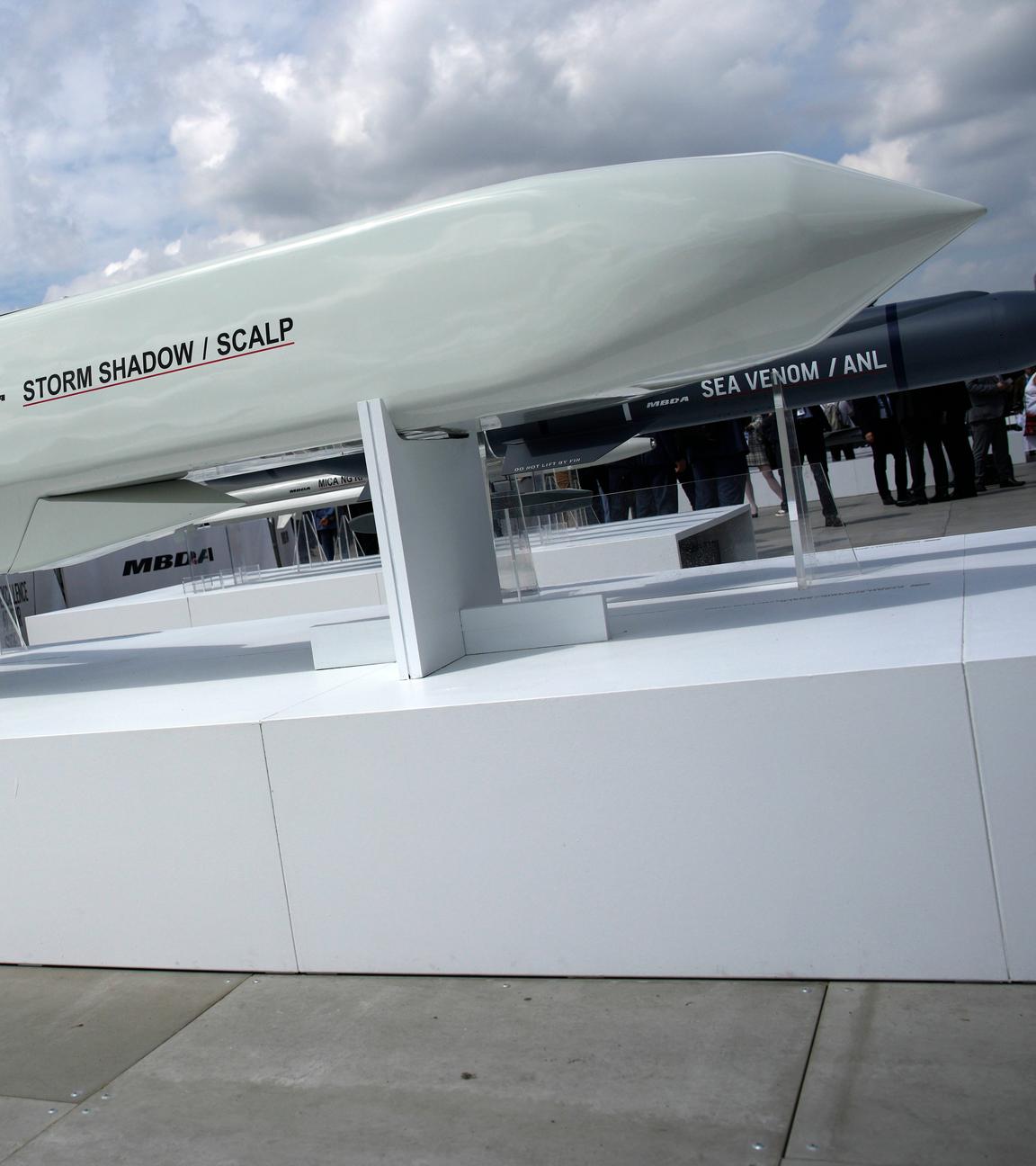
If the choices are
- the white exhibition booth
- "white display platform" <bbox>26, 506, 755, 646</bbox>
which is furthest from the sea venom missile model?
"white display platform" <bbox>26, 506, 755, 646</bbox>

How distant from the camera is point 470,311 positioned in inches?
103

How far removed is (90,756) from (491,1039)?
1.11 metres

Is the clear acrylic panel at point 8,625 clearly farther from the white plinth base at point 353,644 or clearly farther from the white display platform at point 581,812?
the white plinth base at point 353,644

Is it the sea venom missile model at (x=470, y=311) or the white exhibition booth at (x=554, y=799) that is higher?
the sea venom missile model at (x=470, y=311)

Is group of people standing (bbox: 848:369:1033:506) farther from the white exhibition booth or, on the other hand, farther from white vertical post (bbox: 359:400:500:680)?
white vertical post (bbox: 359:400:500:680)

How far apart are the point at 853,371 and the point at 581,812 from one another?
5.20m

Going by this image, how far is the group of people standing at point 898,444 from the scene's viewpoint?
869 cm

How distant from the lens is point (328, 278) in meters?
2.69

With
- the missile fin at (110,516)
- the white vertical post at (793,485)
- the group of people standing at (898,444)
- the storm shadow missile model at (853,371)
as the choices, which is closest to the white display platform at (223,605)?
the storm shadow missile model at (853,371)

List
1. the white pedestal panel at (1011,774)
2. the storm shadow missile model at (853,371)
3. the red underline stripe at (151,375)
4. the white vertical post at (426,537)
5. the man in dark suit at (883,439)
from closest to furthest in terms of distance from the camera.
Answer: the white pedestal panel at (1011,774)
the white vertical post at (426,537)
the red underline stripe at (151,375)
the storm shadow missile model at (853,371)
the man in dark suit at (883,439)

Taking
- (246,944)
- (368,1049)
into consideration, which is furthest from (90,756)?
(368,1049)

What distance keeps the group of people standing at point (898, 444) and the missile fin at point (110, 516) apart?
451 cm

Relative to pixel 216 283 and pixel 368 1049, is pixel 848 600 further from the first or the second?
pixel 216 283

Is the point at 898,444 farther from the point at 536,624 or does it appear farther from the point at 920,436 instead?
the point at 536,624
